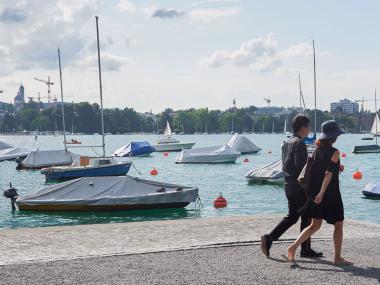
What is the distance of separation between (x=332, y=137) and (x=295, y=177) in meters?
0.73

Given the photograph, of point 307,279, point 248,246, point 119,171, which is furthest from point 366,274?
point 119,171

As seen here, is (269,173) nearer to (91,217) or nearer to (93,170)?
(93,170)

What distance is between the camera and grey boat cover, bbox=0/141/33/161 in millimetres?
76594

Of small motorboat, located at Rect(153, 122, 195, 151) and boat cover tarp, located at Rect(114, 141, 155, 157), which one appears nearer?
boat cover tarp, located at Rect(114, 141, 155, 157)

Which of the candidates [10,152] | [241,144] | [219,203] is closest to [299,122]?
[219,203]

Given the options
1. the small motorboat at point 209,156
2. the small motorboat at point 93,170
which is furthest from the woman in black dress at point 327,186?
the small motorboat at point 209,156

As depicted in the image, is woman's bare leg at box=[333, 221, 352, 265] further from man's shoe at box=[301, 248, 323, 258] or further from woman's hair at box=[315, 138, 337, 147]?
woman's hair at box=[315, 138, 337, 147]

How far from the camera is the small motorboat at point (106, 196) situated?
2300 centimetres

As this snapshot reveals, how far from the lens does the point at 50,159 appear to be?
59.6m

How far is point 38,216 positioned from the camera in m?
23.0

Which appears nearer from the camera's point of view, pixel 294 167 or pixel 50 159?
pixel 294 167

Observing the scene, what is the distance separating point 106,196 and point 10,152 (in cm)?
5731

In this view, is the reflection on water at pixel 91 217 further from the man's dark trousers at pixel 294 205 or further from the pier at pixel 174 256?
the man's dark trousers at pixel 294 205

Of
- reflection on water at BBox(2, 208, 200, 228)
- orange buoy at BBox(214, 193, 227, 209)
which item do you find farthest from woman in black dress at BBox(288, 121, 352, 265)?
orange buoy at BBox(214, 193, 227, 209)
